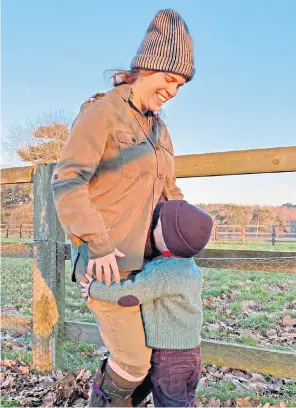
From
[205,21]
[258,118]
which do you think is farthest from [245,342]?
[258,118]

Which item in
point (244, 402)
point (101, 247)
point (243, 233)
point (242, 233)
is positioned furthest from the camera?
point (243, 233)

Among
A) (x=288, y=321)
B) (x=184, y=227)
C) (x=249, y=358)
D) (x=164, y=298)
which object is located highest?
(x=184, y=227)

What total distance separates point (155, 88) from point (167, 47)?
0.45 ft

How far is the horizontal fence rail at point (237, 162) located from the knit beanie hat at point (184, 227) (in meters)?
0.91

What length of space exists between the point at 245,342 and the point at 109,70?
2.49 m

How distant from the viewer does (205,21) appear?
511cm

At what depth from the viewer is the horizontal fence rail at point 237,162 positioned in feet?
6.58

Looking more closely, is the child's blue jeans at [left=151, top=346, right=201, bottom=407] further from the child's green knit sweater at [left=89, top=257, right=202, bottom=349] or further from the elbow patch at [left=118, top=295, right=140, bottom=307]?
the elbow patch at [left=118, top=295, right=140, bottom=307]

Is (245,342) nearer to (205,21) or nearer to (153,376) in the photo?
(153,376)

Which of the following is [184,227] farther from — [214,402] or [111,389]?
[214,402]

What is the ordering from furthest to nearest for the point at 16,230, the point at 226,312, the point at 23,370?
the point at 16,230, the point at 226,312, the point at 23,370

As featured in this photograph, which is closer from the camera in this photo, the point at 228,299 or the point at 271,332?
the point at 271,332

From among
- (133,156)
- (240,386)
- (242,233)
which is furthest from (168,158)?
(242,233)

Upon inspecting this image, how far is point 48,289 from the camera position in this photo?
105 inches
